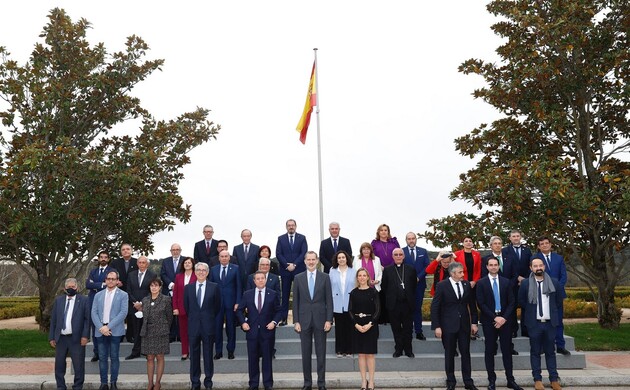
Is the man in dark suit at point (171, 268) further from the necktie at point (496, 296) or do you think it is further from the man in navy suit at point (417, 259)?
the necktie at point (496, 296)

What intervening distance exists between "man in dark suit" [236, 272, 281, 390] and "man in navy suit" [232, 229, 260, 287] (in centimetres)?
211

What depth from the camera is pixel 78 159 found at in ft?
56.3

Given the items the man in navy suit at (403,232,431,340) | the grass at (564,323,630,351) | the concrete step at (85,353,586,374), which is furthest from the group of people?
the grass at (564,323,630,351)

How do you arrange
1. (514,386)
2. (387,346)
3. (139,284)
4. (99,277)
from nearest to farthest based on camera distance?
(514,386) → (139,284) → (99,277) → (387,346)

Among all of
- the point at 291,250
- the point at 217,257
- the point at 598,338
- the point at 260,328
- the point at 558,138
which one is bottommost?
the point at 598,338

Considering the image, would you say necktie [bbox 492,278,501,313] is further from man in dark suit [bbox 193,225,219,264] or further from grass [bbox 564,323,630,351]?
man in dark suit [bbox 193,225,219,264]

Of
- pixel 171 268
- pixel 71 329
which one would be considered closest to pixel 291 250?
pixel 171 268

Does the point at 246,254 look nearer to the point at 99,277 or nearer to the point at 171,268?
the point at 171,268

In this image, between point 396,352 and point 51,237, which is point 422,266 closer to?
point 396,352

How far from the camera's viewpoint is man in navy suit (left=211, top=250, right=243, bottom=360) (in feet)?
39.3

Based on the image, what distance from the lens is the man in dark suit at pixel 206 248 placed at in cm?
1327

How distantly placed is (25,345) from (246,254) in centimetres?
790

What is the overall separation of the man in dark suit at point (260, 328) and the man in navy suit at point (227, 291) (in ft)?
3.93

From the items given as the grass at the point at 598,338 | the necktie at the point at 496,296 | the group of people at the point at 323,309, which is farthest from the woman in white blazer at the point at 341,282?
the grass at the point at 598,338
